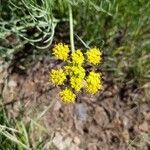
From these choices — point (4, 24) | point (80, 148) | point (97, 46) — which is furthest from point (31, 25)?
point (80, 148)

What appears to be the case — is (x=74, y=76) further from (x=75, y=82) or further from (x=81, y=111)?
(x=81, y=111)

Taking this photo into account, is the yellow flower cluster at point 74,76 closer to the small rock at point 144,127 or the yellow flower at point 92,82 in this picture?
the yellow flower at point 92,82

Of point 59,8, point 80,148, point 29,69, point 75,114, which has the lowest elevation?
point 80,148

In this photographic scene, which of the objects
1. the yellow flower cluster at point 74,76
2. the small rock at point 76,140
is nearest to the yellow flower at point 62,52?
the yellow flower cluster at point 74,76

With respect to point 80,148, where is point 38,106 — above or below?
above

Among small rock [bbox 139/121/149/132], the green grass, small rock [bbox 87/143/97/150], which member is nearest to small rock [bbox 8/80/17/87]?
the green grass

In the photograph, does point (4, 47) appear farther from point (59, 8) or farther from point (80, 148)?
point (80, 148)

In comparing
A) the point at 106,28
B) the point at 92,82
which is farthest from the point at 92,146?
the point at 106,28

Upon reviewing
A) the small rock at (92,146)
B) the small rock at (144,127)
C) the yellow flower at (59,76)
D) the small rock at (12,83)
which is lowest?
the small rock at (92,146)
